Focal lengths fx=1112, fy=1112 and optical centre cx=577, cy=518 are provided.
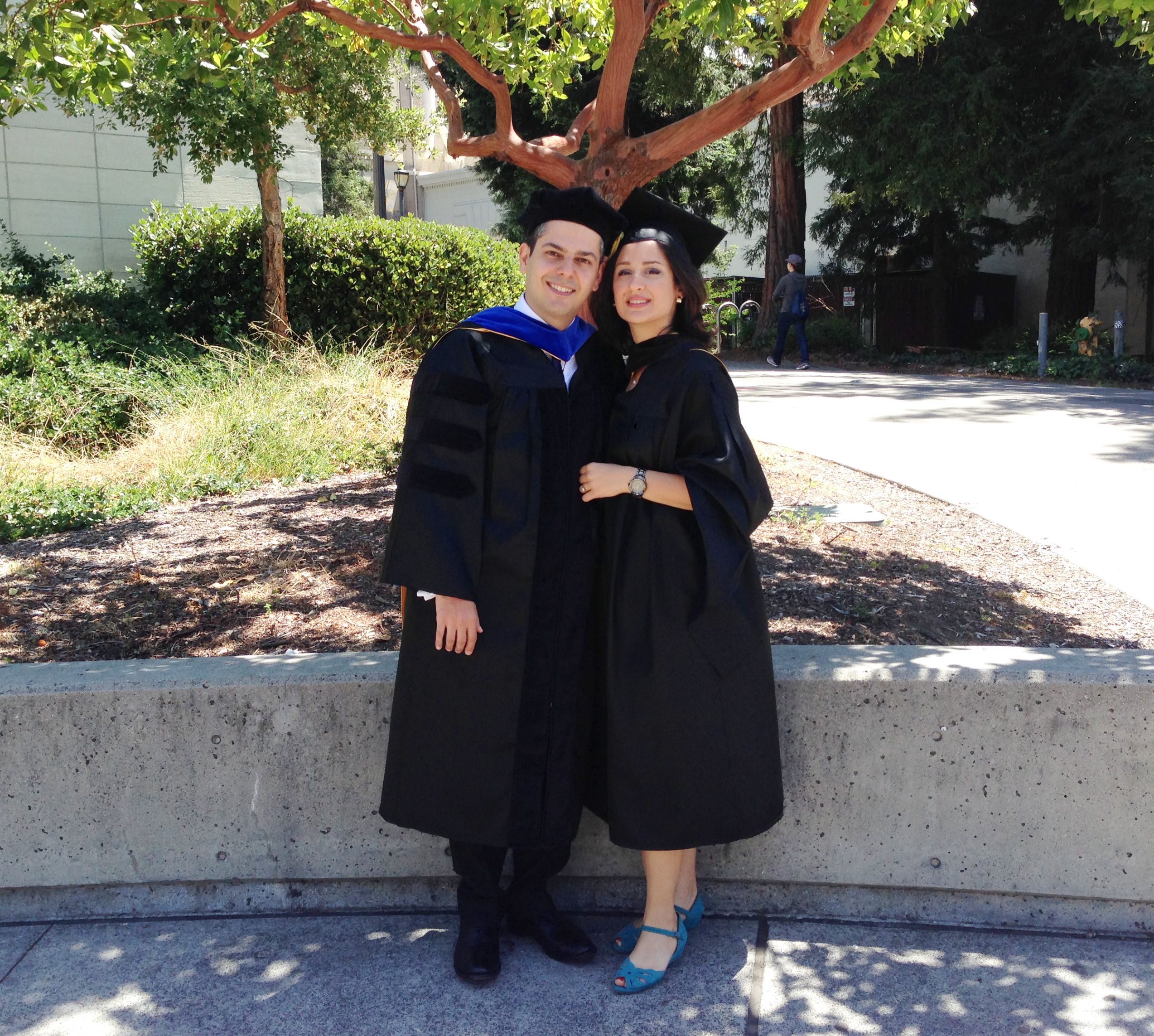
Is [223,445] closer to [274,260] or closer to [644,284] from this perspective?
[274,260]

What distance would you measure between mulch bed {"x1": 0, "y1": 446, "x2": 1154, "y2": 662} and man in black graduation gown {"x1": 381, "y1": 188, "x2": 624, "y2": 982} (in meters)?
1.48

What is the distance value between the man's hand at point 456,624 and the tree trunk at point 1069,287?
1902 cm

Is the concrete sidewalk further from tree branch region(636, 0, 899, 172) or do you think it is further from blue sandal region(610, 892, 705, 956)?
tree branch region(636, 0, 899, 172)

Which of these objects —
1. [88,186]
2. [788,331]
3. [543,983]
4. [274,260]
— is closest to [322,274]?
[274,260]

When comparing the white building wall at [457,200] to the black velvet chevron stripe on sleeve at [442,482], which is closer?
the black velvet chevron stripe on sleeve at [442,482]

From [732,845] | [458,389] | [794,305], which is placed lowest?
[732,845]

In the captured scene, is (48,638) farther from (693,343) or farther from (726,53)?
(726,53)

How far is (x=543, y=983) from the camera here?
2.78 m

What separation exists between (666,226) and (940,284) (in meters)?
20.5

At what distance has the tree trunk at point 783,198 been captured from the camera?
65.0 feet

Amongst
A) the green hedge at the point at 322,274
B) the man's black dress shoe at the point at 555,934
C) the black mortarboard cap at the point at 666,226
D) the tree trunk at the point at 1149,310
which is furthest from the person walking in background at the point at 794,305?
the man's black dress shoe at the point at 555,934

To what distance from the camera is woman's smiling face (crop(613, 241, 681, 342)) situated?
8.86 ft

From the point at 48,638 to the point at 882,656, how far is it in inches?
125

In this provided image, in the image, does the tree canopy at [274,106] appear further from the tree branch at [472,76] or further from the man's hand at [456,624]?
the man's hand at [456,624]
